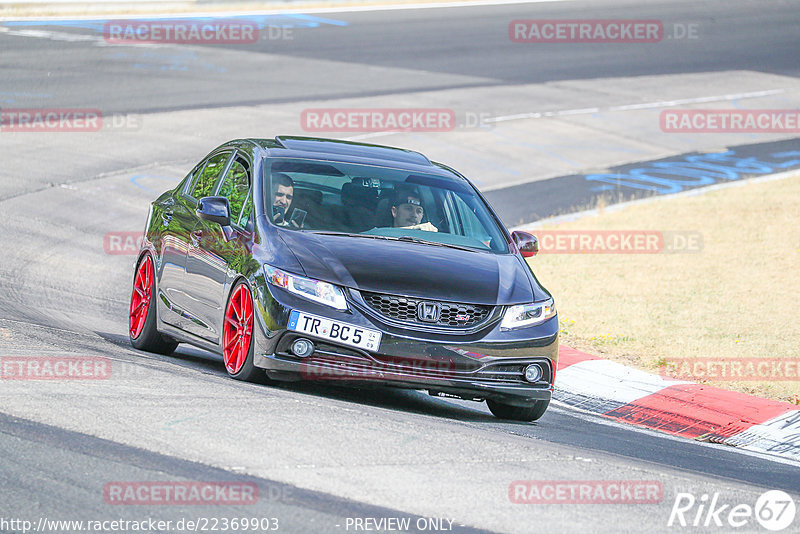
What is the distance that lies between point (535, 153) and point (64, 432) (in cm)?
1798

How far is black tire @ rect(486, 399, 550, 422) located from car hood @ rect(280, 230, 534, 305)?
766mm

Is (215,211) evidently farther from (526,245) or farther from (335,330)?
(526,245)

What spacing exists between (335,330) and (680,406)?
10.9 feet

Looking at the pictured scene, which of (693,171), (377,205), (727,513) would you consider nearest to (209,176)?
(377,205)

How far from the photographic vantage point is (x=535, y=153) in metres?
23.3

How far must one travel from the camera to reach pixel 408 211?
28.7 ft

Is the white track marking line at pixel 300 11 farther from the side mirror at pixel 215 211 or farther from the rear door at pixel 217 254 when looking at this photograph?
the side mirror at pixel 215 211

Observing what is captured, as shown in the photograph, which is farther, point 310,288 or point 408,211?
point 408,211

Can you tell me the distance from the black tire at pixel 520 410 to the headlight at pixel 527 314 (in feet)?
1.89

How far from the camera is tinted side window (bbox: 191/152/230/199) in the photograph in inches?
376

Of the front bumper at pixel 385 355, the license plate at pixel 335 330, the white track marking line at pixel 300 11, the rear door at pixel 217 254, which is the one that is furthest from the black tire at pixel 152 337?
the white track marking line at pixel 300 11

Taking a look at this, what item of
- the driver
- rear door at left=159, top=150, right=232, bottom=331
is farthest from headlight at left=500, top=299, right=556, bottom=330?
rear door at left=159, top=150, right=232, bottom=331

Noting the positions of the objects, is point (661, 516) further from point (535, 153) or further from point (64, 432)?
point (535, 153)

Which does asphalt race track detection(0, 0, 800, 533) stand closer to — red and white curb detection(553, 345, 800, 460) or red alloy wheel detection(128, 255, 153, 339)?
red alloy wheel detection(128, 255, 153, 339)
